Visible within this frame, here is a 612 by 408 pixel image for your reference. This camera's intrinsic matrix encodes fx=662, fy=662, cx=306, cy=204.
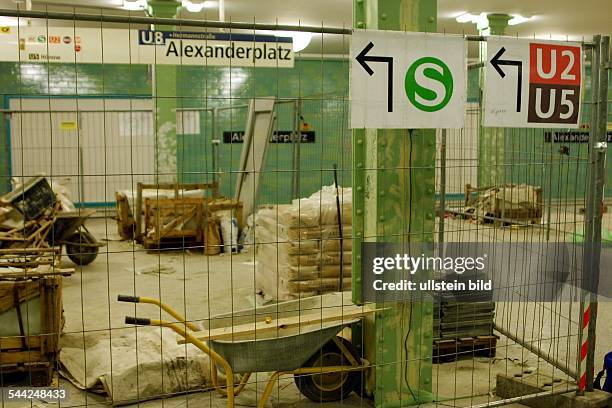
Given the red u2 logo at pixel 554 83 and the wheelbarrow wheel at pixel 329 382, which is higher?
the red u2 logo at pixel 554 83

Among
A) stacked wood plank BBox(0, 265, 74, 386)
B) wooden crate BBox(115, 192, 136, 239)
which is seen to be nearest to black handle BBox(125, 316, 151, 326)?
stacked wood plank BBox(0, 265, 74, 386)

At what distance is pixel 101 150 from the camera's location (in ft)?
46.2

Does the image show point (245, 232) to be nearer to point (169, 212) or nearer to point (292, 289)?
point (169, 212)

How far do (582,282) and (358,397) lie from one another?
1639 mm

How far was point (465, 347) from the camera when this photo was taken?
16.5 ft

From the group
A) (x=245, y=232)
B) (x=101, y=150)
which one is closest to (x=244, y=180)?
(x=245, y=232)

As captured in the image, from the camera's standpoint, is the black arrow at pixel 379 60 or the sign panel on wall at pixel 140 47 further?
the sign panel on wall at pixel 140 47

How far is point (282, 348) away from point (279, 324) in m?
0.21

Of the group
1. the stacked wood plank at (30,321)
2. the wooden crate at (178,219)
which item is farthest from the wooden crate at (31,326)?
the wooden crate at (178,219)

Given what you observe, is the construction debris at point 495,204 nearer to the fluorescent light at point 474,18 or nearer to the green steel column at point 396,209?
the green steel column at point 396,209

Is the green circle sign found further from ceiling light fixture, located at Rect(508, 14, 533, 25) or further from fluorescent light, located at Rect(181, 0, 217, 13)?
ceiling light fixture, located at Rect(508, 14, 533, 25)

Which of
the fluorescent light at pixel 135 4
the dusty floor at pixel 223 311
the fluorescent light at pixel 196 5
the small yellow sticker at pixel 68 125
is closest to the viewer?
the dusty floor at pixel 223 311

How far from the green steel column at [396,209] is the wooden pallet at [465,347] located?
0.78 meters

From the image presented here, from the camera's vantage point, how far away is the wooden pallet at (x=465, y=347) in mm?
4852
